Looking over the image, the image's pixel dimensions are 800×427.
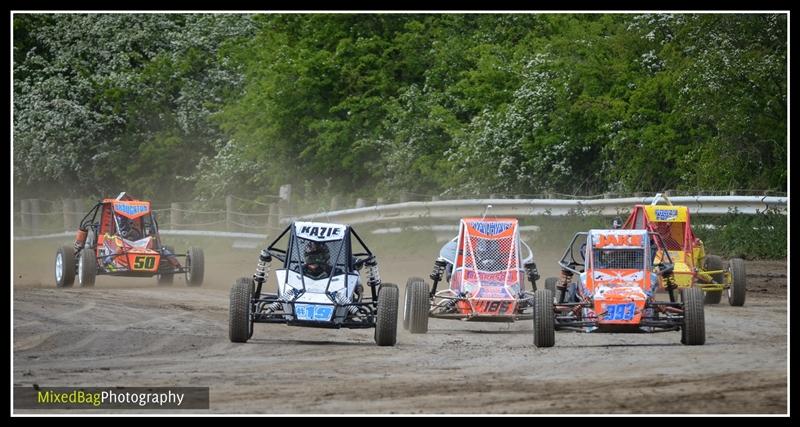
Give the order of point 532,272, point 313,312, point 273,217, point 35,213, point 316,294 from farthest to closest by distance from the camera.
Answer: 1. point 35,213
2. point 273,217
3. point 532,272
4. point 316,294
5. point 313,312

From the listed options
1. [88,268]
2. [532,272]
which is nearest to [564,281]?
[532,272]

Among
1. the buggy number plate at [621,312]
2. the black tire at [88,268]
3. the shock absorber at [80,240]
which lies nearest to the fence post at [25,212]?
the shock absorber at [80,240]

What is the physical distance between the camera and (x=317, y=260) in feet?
63.5

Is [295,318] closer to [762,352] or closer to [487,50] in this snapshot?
[762,352]

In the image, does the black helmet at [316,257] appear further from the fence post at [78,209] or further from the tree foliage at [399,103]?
the fence post at [78,209]

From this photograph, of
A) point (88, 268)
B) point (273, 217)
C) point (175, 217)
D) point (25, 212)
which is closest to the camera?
point (88, 268)

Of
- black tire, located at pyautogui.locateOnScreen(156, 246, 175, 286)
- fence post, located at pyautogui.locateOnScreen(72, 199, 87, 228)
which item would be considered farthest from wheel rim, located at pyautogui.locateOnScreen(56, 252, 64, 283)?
fence post, located at pyautogui.locateOnScreen(72, 199, 87, 228)

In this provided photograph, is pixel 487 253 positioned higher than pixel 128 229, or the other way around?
pixel 128 229

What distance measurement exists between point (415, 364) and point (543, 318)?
191 cm

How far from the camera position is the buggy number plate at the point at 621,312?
57.9ft

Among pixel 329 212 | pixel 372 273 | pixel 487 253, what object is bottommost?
pixel 372 273
